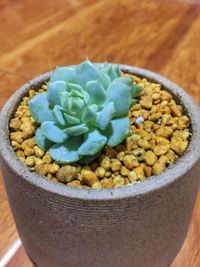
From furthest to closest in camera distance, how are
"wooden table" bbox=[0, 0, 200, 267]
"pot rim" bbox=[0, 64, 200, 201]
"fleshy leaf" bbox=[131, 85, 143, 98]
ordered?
"wooden table" bbox=[0, 0, 200, 267] → "fleshy leaf" bbox=[131, 85, 143, 98] → "pot rim" bbox=[0, 64, 200, 201]

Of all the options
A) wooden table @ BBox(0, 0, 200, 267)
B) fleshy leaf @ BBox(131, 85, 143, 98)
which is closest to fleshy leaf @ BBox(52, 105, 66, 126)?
fleshy leaf @ BBox(131, 85, 143, 98)

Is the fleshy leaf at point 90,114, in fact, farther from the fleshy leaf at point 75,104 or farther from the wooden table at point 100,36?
the wooden table at point 100,36

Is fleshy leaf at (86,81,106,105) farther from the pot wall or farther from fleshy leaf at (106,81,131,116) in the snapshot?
the pot wall

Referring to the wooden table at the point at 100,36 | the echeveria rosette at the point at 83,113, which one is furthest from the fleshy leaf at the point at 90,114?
the wooden table at the point at 100,36

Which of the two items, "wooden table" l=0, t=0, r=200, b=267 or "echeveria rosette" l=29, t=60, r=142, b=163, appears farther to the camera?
"wooden table" l=0, t=0, r=200, b=267

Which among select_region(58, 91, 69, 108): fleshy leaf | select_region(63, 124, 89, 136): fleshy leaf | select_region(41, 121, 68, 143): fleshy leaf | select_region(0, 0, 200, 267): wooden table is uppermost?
select_region(58, 91, 69, 108): fleshy leaf

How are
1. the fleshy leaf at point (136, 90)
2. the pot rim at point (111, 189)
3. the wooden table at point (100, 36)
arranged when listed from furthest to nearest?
the wooden table at point (100, 36), the fleshy leaf at point (136, 90), the pot rim at point (111, 189)

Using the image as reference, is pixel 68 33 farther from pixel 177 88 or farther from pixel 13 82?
pixel 177 88
